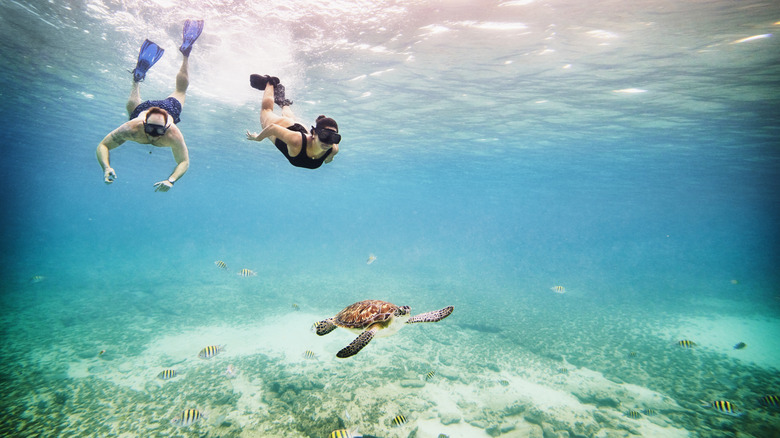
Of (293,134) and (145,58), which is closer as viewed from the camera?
(293,134)

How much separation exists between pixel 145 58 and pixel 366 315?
777 centimetres

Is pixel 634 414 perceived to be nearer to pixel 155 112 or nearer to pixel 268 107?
pixel 268 107

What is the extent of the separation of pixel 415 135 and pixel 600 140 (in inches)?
511

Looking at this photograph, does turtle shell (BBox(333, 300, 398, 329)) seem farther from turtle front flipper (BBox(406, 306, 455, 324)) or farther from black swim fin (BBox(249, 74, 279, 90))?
black swim fin (BBox(249, 74, 279, 90))

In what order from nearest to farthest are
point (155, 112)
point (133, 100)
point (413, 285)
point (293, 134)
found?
point (155, 112) → point (293, 134) → point (133, 100) → point (413, 285)

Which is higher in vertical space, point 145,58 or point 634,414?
point 145,58

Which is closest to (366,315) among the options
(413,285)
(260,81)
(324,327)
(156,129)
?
(324,327)

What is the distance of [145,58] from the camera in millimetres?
6613

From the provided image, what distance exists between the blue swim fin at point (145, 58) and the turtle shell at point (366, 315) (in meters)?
6.79

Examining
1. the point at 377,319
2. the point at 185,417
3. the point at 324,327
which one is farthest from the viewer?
the point at 185,417

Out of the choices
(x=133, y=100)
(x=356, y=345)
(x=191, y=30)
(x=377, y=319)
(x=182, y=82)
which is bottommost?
(x=377, y=319)

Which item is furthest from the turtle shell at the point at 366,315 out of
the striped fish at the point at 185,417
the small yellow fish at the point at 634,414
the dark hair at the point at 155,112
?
the small yellow fish at the point at 634,414

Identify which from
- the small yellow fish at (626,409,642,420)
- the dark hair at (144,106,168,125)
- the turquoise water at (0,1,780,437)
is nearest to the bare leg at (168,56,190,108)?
the dark hair at (144,106,168,125)

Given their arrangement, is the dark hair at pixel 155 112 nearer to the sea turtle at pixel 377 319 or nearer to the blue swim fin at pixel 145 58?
the blue swim fin at pixel 145 58
